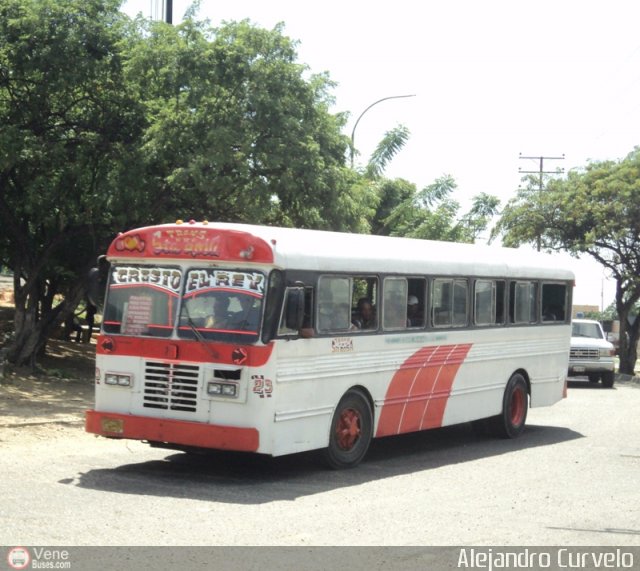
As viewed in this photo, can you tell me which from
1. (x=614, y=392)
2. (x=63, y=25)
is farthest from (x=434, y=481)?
(x=614, y=392)

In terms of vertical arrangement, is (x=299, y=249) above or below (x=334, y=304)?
above

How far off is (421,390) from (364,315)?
1.63 meters

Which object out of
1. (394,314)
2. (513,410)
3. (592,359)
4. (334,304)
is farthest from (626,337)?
(334,304)

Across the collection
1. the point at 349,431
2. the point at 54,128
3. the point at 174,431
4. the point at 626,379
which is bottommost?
the point at 626,379

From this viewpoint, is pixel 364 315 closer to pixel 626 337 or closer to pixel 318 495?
pixel 318 495

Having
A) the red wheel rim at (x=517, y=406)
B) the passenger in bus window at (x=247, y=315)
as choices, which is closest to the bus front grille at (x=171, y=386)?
the passenger in bus window at (x=247, y=315)

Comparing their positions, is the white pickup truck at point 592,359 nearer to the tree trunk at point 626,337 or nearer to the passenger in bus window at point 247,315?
the tree trunk at point 626,337

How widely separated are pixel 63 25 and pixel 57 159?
2495 mm

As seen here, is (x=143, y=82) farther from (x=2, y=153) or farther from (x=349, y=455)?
(x=349, y=455)

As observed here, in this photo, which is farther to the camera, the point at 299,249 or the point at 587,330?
the point at 587,330

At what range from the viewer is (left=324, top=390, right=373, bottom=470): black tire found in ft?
40.0

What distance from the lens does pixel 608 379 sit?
99.9 ft

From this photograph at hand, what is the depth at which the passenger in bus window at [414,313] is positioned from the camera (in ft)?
44.6

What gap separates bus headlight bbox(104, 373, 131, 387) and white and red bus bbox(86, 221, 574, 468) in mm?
14
